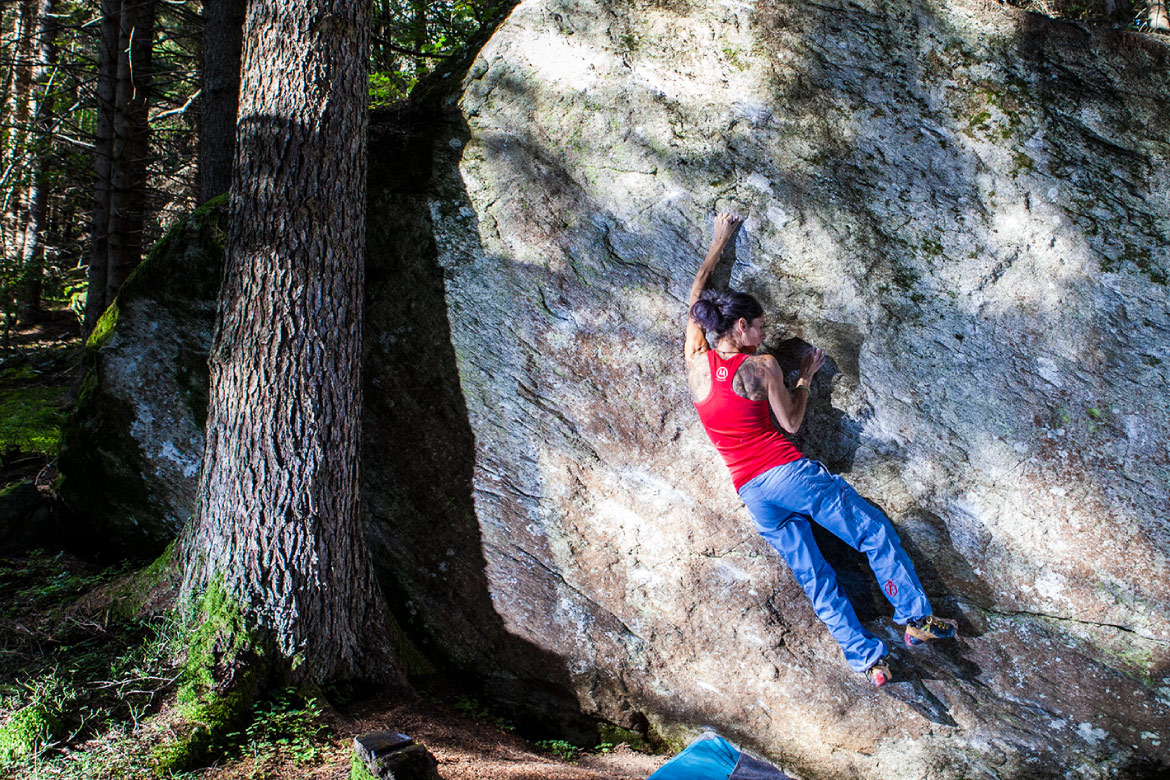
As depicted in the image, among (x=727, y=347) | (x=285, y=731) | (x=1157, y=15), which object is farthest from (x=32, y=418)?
(x=1157, y=15)

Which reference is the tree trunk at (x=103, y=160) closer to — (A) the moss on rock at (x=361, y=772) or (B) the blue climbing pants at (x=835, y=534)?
(A) the moss on rock at (x=361, y=772)

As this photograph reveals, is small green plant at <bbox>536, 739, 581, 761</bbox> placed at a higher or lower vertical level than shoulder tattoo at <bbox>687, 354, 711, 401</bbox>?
lower

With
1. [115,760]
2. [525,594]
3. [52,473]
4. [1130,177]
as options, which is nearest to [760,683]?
[525,594]

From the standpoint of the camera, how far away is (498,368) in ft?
15.9

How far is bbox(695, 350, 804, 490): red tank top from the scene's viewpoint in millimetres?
4137

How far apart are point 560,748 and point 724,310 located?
3147 millimetres

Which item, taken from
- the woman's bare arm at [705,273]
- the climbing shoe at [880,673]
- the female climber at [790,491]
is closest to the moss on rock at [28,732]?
the female climber at [790,491]

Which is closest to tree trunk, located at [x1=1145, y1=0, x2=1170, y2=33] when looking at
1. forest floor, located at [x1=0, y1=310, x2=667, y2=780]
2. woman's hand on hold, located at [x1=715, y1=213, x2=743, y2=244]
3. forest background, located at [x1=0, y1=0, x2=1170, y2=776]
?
woman's hand on hold, located at [x1=715, y1=213, x2=743, y2=244]

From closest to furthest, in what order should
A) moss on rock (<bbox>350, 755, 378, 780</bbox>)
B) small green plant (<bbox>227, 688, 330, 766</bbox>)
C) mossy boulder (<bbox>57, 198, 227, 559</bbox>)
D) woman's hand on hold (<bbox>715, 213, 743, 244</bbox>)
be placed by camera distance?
moss on rock (<bbox>350, 755, 378, 780</bbox>) < small green plant (<bbox>227, 688, 330, 766</bbox>) < woman's hand on hold (<bbox>715, 213, 743, 244</bbox>) < mossy boulder (<bbox>57, 198, 227, 559</bbox>)

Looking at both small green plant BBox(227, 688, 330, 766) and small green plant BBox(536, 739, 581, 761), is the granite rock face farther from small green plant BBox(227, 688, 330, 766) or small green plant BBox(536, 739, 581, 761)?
small green plant BBox(227, 688, 330, 766)

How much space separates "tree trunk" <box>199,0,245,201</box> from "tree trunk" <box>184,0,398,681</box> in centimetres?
264

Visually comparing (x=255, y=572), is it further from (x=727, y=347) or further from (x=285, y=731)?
(x=727, y=347)

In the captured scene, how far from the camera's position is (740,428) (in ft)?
13.7

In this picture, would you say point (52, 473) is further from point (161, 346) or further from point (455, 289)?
point (455, 289)
